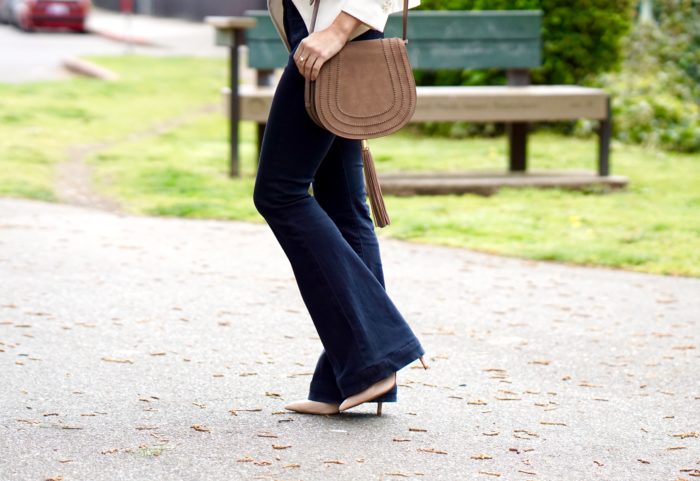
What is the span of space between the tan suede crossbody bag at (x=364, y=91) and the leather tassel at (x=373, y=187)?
17cm

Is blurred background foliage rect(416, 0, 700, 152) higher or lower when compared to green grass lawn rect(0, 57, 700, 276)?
higher

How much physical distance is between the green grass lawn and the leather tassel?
2990 millimetres

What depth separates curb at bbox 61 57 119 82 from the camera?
647 inches

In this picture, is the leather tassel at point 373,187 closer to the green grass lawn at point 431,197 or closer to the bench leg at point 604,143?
the green grass lawn at point 431,197

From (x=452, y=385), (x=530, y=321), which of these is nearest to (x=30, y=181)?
(x=530, y=321)

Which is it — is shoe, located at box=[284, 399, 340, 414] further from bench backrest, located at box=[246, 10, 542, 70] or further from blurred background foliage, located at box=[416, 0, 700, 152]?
blurred background foliage, located at box=[416, 0, 700, 152]

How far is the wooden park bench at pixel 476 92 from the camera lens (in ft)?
27.3

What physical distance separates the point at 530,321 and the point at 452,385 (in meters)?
1.10

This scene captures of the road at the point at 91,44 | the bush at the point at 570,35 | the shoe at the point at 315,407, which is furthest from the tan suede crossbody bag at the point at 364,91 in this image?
the road at the point at 91,44

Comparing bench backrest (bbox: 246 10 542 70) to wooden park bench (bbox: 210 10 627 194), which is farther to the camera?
bench backrest (bbox: 246 10 542 70)

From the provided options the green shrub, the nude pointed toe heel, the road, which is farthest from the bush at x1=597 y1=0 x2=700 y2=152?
the nude pointed toe heel

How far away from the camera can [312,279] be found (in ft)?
10.6

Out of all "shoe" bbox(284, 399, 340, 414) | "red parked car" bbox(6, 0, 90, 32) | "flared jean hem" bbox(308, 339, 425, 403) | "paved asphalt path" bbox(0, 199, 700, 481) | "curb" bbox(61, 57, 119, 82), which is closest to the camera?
"paved asphalt path" bbox(0, 199, 700, 481)

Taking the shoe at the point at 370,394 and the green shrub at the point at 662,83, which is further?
the green shrub at the point at 662,83
